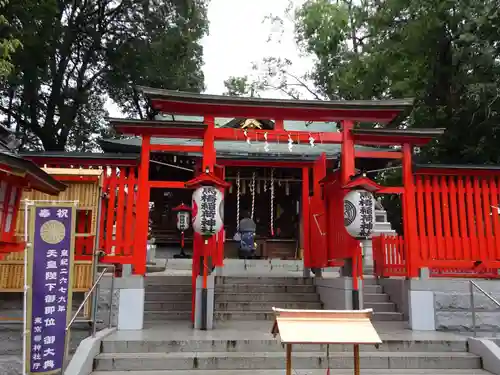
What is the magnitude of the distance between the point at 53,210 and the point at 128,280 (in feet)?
9.49

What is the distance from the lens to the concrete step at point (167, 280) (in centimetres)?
1071

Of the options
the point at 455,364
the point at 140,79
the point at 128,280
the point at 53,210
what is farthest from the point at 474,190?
the point at 140,79

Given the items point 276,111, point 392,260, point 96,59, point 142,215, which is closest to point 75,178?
point 142,215

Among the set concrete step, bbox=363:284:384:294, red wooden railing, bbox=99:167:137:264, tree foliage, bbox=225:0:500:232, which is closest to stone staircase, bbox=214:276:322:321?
concrete step, bbox=363:284:384:294

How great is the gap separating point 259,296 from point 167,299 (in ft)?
6.93

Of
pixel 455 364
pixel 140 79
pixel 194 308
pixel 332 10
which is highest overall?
pixel 332 10

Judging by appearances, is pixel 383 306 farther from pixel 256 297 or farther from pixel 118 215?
pixel 118 215

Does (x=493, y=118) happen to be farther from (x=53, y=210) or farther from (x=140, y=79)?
(x=140, y=79)

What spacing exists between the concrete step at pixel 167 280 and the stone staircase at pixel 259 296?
3.10 feet

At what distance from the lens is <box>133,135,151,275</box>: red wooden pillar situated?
8.41 meters

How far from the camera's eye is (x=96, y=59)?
22797mm

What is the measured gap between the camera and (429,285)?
8.73m

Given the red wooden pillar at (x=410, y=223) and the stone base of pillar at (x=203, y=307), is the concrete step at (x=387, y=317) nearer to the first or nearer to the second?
the red wooden pillar at (x=410, y=223)

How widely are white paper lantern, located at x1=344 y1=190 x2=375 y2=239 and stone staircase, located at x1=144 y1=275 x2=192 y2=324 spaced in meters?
4.11
